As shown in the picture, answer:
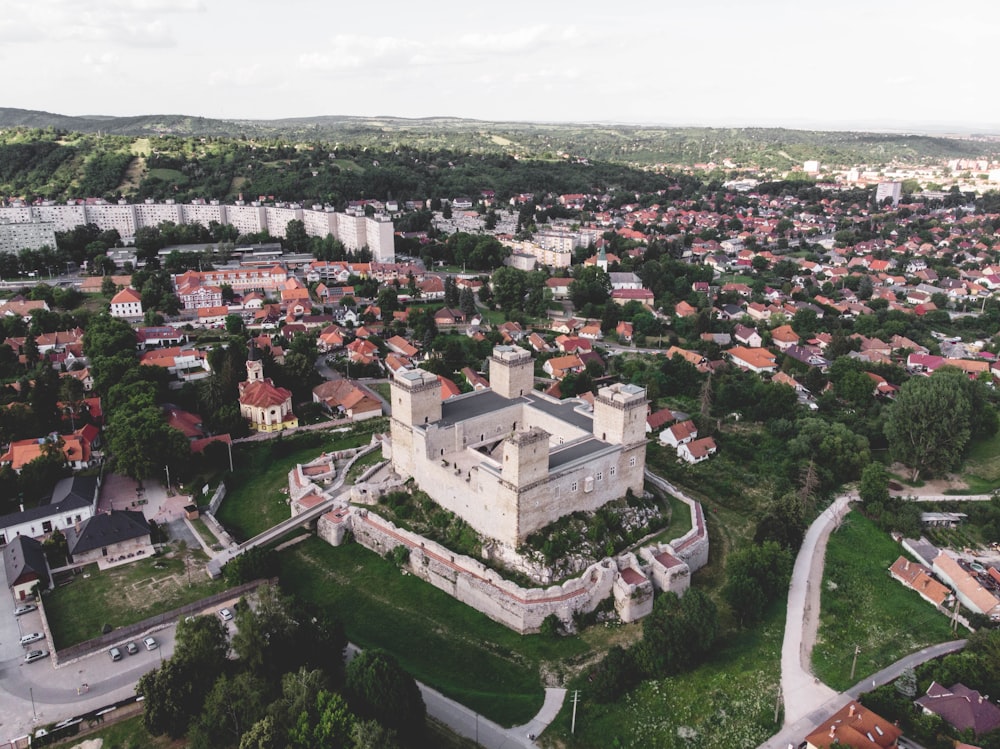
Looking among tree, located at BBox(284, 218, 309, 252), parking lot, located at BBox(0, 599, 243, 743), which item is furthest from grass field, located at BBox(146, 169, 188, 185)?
parking lot, located at BBox(0, 599, 243, 743)

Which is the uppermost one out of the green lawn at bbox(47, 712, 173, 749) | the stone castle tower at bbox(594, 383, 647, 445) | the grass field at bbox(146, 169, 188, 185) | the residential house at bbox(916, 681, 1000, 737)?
the grass field at bbox(146, 169, 188, 185)

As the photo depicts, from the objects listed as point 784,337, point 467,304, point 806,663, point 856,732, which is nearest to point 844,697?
point 806,663

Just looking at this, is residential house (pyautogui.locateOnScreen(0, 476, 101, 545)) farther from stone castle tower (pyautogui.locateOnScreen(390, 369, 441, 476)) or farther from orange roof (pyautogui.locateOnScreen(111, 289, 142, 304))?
orange roof (pyautogui.locateOnScreen(111, 289, 142, 304))

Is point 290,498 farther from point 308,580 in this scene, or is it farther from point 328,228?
point 328,228

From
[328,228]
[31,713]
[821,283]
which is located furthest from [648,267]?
[31,713]

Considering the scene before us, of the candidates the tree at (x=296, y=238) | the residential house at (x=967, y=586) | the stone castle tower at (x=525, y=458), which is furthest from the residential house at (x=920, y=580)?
the tree at (x=296, y=238)

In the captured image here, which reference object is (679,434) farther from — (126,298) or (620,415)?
(126,298)
